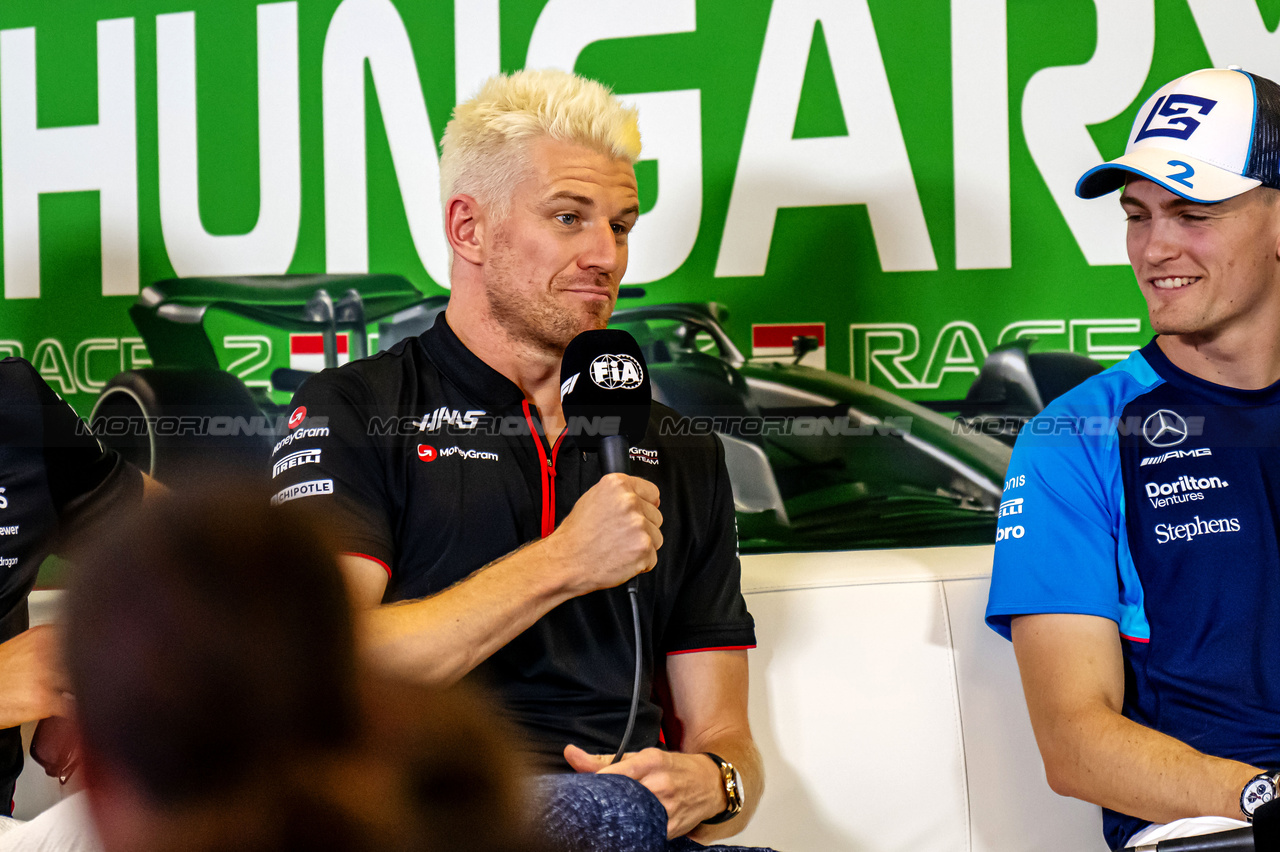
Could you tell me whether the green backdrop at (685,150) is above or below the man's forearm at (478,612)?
above

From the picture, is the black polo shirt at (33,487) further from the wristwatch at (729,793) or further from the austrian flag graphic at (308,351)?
the wristwatch at (729,793)

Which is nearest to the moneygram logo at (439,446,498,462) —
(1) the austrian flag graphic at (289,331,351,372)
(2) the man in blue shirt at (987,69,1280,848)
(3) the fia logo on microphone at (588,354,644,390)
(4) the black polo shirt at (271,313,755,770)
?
(4) the black polo shirt at (271,313,755,770)

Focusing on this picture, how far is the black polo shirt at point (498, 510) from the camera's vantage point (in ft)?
4.31

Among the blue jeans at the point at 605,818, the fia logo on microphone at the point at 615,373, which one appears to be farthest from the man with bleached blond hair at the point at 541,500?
the blue jeans at the point at 605,818

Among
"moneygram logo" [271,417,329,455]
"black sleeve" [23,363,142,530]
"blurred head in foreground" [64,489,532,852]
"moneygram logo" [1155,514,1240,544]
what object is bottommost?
"moneygram logo" [1155,514,1240,544]

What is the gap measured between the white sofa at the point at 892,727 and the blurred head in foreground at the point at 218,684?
1354 millimetres

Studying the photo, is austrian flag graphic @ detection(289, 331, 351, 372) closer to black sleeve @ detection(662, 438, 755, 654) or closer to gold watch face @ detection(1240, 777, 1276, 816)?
black sleeve @ detection(662, 438, 755, 654)

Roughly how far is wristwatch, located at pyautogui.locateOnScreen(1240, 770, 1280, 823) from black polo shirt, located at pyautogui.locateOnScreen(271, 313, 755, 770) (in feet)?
1.99

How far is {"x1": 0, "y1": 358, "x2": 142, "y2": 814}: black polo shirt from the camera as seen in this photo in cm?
151

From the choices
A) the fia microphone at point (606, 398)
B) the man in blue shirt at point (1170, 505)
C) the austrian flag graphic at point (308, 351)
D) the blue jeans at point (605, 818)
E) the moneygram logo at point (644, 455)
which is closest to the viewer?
the blue jeans at point (605, 818)

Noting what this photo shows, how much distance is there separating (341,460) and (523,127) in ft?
1.73

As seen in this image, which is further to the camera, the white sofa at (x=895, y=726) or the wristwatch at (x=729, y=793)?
the white sofa at (x=895, y=726)

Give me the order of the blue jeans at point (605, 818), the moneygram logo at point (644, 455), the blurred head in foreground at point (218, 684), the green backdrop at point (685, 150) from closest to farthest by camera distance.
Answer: the blurred head in foreground at point (218, 684) < the blue jeans at point (605, 818) < the moneygram logo at point (644, 455) < the green backdrop at point (685, 150)

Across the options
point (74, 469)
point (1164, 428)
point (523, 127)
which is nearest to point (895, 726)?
point (1164, 428)
